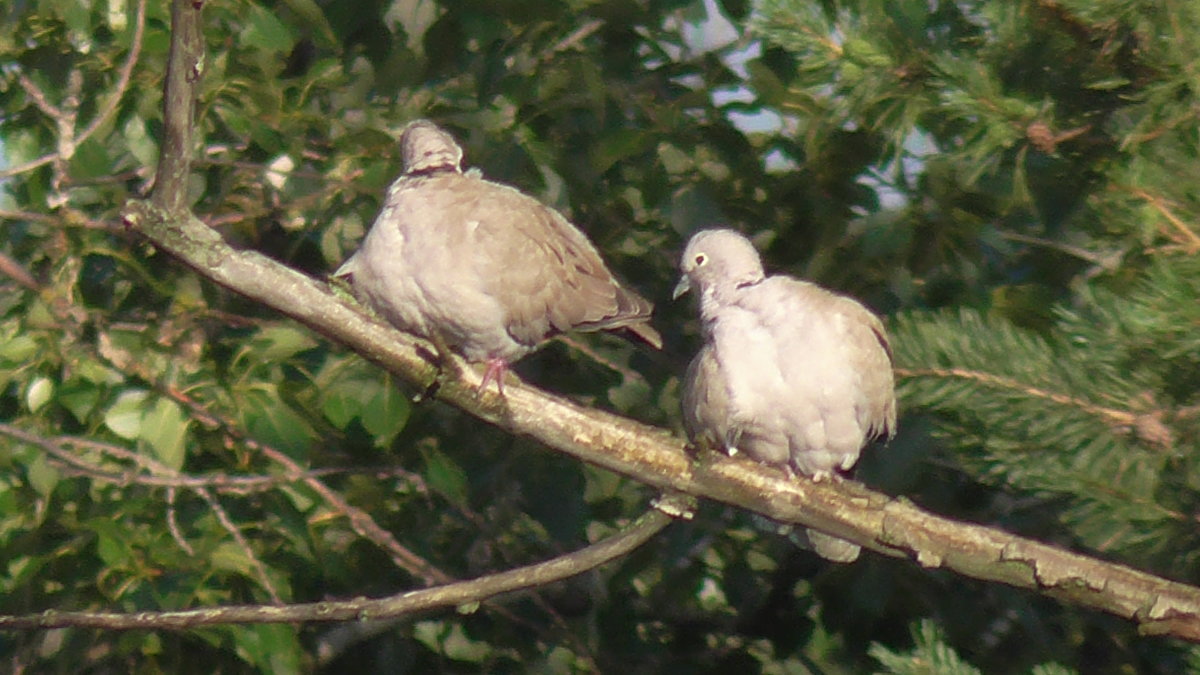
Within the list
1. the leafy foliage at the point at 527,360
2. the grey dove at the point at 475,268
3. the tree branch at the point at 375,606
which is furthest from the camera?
the leafy foliage at the point at 527,360

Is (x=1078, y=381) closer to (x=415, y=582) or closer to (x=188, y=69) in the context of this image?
(x=188, y=69)

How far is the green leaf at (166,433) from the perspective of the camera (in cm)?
276

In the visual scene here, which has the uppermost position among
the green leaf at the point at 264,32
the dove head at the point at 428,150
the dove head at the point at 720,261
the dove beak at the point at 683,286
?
the green leaf at the point at 264,32

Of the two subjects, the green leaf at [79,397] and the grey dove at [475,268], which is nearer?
the grey dove at [475,268]

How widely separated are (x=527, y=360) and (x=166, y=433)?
2.68 ft

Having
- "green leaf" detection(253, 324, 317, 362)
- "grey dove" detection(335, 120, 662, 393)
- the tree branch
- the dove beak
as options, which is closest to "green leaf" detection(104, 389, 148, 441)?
"green leaf" detection(253, 324, 317, 362)

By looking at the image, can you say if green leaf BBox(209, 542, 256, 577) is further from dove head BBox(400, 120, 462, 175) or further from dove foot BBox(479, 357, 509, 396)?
dove head BBox(400, 120, 462, 175)

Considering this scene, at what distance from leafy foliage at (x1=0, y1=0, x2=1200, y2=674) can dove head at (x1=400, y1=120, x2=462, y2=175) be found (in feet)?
0.39

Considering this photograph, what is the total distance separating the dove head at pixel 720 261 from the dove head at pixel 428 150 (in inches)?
18.9

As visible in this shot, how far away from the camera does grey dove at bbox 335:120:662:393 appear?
262 cm

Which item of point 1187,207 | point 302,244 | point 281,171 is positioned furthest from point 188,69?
point 302,244

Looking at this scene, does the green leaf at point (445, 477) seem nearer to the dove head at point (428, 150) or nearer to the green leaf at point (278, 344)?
the green leaf at point (278, 344)

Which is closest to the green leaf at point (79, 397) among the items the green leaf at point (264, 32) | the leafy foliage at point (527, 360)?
the leafy foliage at point (527, 360)

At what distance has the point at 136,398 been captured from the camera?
286 cm
